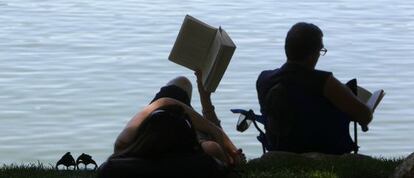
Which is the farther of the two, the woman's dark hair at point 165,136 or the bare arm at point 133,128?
the bare arm at point 133,128

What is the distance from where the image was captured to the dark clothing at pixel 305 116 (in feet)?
21.2

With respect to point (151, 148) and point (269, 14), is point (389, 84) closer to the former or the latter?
Result: point (269, 14)

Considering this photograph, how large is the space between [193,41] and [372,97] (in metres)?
1.09

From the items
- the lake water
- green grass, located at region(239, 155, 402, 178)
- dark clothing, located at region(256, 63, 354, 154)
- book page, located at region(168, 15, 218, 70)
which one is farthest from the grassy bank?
the lake water

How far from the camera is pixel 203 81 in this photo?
6.90m

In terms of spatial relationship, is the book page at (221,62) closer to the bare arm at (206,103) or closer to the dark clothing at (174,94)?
the bare arm at (206,103)

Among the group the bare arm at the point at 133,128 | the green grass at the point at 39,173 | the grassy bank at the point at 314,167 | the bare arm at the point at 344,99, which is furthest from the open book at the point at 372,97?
the green grass at the point at 39,173

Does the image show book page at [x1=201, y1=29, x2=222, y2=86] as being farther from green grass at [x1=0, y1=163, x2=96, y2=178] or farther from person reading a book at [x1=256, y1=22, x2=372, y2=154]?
green grass at [x1=0, y1=163, x2=96, y2=178]

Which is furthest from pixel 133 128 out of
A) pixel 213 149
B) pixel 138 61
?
pixel 138 61

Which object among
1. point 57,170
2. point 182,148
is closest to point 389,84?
point 57,170

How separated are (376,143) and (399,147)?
26cm

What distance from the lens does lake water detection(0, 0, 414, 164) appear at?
10.2 metres

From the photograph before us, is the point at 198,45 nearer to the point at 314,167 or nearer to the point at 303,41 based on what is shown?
the point at 303,41

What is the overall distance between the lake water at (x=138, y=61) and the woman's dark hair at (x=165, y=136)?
3649mm
